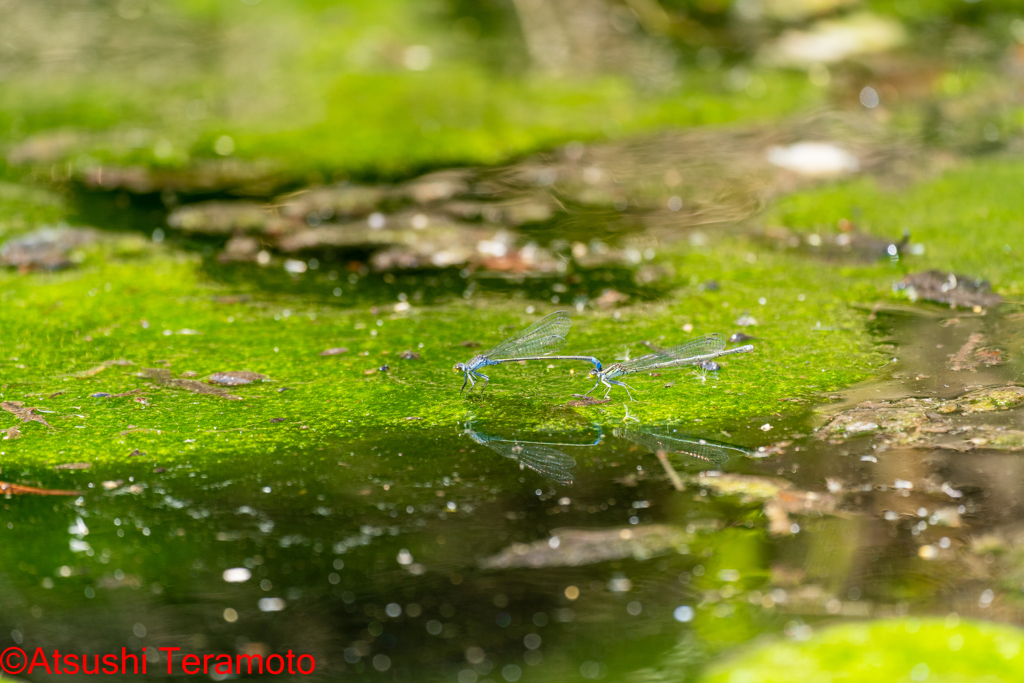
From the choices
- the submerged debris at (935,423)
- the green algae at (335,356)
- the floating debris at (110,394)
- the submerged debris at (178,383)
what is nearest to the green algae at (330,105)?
the green algae at (335,356)

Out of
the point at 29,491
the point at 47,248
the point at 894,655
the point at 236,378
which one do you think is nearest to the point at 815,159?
the point at 236,378

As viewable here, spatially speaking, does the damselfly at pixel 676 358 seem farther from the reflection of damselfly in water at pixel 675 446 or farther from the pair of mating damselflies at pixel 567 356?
the reflection of damselfly in water at pixel 675 446

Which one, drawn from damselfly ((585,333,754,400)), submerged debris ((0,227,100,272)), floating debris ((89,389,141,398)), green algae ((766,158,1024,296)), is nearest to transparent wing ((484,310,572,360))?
damselfly ((585,333,754,400))

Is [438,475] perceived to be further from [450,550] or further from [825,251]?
[825,251]

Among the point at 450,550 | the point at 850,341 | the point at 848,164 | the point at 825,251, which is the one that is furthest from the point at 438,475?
the point at 848,164

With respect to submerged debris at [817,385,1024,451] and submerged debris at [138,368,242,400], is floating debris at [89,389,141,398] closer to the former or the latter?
submerged debris at [138,368,242,400]
